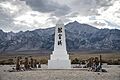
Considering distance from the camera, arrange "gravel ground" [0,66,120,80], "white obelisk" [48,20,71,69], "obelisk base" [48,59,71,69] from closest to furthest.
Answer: "gravel ground" [0,66,120,80] → "obelisk base" [48,59,71,69] → "white obelisk" [48,20,71,69]

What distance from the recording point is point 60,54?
132 feet

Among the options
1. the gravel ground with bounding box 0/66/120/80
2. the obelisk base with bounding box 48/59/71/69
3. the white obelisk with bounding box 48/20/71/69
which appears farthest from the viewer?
the white obelisk with bounding box 48/20/71/69

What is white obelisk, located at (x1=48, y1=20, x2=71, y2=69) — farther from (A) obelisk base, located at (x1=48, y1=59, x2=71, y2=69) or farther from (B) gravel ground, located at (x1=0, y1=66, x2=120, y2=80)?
(B) gravel ground, located at (x1=0, y1=66, x2=120, y2=80)

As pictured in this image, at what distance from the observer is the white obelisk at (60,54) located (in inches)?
1565

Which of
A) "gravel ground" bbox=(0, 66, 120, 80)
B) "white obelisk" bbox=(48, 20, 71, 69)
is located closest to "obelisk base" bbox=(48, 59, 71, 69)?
"white obelisk" bbox=(48, 20, 71, 69)

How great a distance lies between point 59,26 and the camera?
41.1 metres

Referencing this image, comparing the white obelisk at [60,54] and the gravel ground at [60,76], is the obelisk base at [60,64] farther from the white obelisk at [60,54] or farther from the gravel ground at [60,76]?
the gravel ground at [60,76]

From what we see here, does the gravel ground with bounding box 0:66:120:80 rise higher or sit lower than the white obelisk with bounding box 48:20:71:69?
lower

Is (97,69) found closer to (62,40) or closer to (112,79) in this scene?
(62,40)

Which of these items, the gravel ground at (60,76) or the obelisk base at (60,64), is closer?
the gravel ground at (60,76)

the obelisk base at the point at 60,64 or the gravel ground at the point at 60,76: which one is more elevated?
the obelisk base at the point at 60,64

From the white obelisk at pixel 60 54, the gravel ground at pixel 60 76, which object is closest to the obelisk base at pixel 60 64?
the white obelisk at pixel 60 54

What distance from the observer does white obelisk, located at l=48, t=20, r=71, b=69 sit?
39750 mm

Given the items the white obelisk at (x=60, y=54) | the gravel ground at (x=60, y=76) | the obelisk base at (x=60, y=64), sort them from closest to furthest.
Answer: the gravel ground at (x=60, y=76)
the obelisk base at (x=60, y=64)
the white obelisk at (x=60, y=54)
